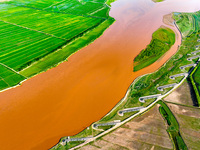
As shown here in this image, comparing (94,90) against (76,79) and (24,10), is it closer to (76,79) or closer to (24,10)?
(76,79)

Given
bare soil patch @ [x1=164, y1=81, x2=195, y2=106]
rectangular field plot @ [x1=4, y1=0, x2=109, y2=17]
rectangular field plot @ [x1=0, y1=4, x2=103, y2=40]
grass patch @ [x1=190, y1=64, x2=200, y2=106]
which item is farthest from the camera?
rectangular field plot @ [x1=4, y1=0, x2=109, y2=17]

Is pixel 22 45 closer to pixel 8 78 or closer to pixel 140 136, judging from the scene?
pixel 8 78

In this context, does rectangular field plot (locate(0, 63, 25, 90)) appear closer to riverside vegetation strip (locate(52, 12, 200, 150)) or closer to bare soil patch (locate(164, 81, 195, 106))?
riverside vegetation strip (locate(52, 12, 200, 150))

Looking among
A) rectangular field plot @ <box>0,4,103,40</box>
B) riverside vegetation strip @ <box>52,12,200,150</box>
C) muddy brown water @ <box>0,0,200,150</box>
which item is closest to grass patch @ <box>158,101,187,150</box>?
riverside vegetation strip @ <box>52,12,200,150</box>

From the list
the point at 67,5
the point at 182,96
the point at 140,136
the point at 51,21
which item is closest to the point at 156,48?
the point at 182,96

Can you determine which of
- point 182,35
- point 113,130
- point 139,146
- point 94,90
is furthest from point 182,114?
point 182,35

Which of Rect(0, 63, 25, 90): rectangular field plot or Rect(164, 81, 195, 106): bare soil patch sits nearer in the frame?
Rect(164, 81, 195, 106): bare soil patch
